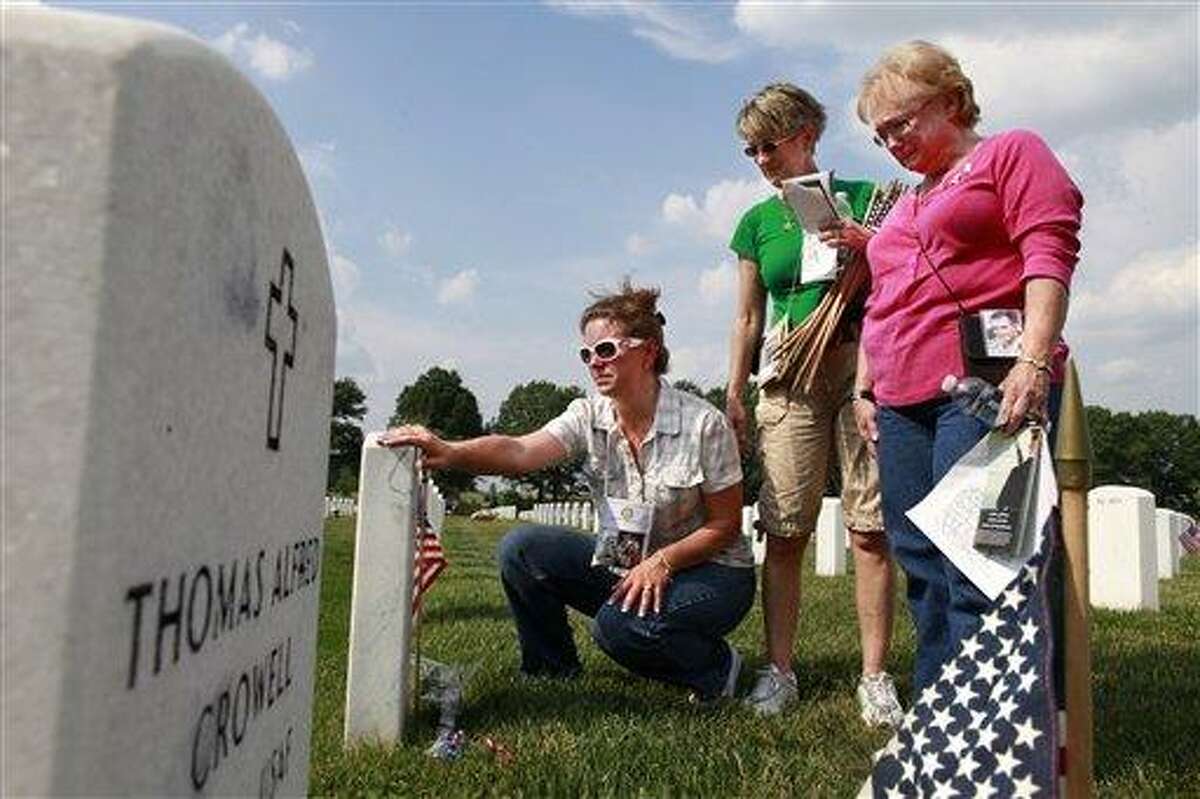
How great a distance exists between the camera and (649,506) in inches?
152

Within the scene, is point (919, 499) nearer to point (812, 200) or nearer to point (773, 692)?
point (812, 200)

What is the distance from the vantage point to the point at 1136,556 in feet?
25.1

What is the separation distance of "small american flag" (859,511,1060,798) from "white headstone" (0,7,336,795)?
125 cm

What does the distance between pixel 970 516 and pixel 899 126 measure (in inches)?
38.1

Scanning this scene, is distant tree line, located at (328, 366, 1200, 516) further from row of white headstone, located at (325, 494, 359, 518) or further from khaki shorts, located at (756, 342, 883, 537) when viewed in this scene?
khaki shorts, located at (756, 342, 883, 537)

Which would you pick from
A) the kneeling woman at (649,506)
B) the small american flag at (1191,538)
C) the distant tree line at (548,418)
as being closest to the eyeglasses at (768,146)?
the kneeling woman at (649,506)

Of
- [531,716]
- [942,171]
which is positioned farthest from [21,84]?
[531,716]

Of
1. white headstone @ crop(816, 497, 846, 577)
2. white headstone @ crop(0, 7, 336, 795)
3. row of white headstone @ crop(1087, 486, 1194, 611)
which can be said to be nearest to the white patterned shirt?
white headstone @ crop(0, 7, 336, 795)

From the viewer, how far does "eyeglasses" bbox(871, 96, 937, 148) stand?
276 centimetres

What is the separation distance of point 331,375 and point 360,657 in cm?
153

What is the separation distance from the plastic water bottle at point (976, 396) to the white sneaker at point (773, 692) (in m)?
1.45

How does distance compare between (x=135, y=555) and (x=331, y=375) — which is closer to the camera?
(x=135, y=555)

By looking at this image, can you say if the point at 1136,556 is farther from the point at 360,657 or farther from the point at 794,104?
the point at 360,657

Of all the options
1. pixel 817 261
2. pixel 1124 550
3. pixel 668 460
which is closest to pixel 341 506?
pixel 1124 550
